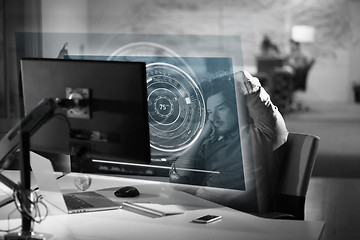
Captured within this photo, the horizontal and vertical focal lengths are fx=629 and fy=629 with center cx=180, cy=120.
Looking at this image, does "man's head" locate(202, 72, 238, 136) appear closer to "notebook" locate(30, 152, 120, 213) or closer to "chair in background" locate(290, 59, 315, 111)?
"notebook" locate(30, 152, 120, 213)

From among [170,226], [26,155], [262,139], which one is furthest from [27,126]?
[262,139]

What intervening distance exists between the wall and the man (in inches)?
84.4

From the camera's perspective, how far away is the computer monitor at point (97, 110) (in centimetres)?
191

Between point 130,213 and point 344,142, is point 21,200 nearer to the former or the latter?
point 130,213

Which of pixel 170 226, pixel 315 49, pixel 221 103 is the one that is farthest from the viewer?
pixel 315 49

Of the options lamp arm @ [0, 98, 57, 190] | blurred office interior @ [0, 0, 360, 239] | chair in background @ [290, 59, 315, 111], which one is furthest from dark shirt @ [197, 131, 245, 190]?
chair in background @ [290, 59, 315, 111]

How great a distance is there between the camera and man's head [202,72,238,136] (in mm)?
2227

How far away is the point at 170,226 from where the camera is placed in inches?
76.7

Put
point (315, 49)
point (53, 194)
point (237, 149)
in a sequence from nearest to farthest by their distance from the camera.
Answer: point (53, 194) < point (237, 149) < point (315, 49)

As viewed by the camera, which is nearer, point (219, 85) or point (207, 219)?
point (207, 219)

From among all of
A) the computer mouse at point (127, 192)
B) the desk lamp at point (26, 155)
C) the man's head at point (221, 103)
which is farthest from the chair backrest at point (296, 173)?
the desk lamp at point (26, 155)

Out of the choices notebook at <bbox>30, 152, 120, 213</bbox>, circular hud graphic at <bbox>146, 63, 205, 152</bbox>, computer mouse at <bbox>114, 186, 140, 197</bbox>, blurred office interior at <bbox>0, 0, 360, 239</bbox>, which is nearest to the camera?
notebook at <bbox>30, 152, 120, 213</bbox>

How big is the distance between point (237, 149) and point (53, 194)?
69 cm

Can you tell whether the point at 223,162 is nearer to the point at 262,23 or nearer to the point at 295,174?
the point at 295,174
